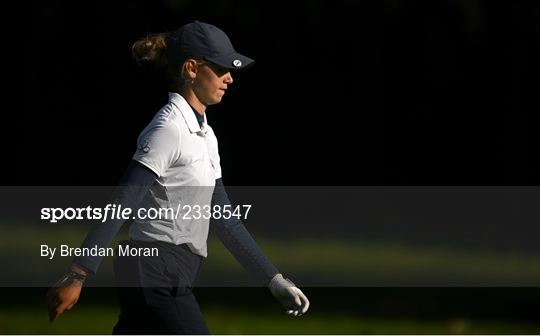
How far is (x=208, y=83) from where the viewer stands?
6.03 m

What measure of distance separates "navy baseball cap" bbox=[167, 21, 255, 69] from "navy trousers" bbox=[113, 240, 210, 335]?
83 cm

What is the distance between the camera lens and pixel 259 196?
1575 centimetres

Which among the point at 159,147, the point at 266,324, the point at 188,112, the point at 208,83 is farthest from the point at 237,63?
the point at 266,324

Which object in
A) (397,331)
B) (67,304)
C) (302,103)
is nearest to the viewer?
(67,304)

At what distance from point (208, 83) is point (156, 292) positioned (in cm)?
95

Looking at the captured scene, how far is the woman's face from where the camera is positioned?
600 centimetres

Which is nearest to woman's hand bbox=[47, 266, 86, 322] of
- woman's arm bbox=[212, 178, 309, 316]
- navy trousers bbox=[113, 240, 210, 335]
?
navy trousers bbox=[113, 240, 210, 335]

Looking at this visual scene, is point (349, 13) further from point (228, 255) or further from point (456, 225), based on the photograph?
point (228, 255)

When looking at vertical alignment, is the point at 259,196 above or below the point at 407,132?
below

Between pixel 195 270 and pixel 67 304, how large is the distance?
2.14 ft

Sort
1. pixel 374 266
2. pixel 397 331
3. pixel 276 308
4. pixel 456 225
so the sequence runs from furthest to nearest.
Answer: pixel 456 225 < pixel 374 266 < pixel 276 308 < pixel 397 331

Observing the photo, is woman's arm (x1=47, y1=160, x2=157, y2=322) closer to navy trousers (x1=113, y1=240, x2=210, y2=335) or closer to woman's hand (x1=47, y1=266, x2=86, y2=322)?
woman's hand (x1=47, y1=266, x2=86, y2=322)

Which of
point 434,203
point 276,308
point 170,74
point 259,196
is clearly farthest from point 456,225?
point 170,74

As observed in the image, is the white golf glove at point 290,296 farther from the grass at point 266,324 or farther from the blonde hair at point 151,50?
the grass at point 266,324
